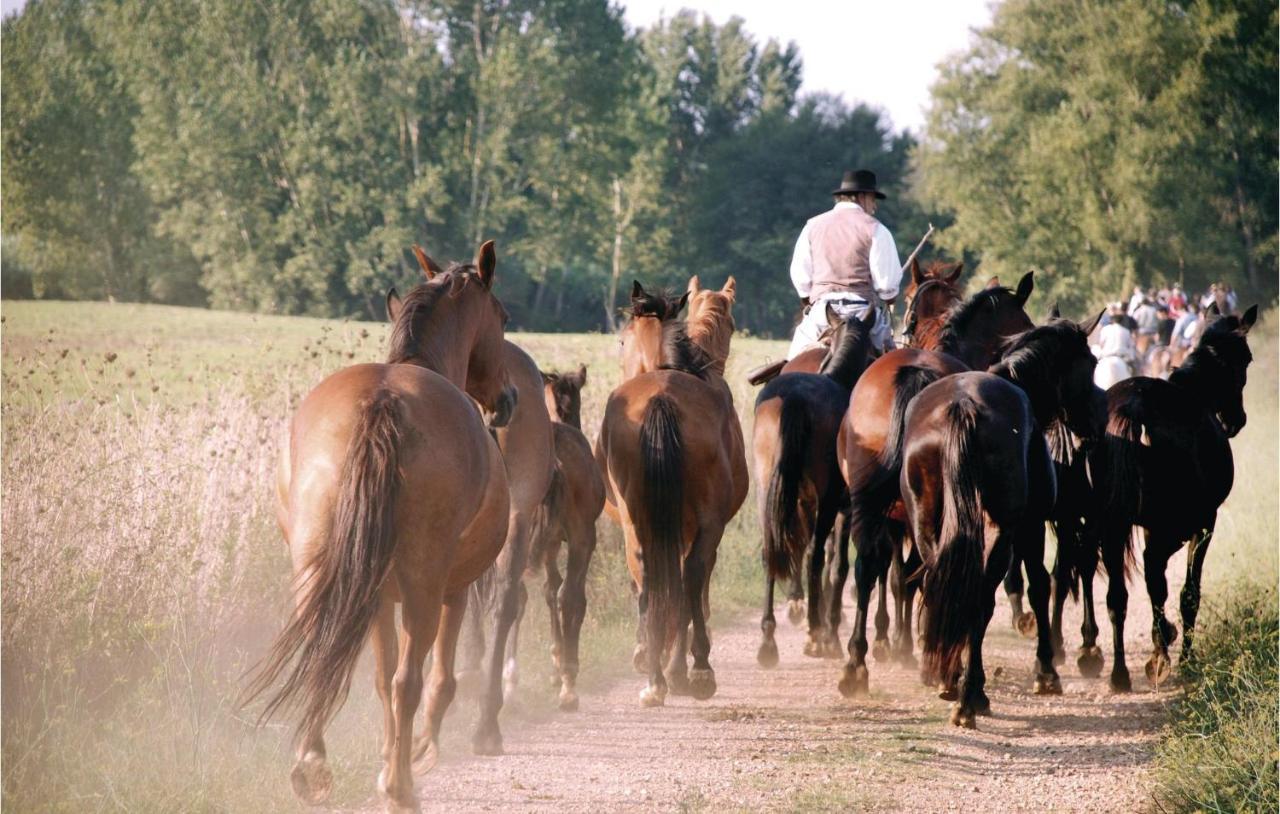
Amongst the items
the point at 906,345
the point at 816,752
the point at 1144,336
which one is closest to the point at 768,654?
the point at 816,752

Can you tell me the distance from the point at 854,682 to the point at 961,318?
114 inches

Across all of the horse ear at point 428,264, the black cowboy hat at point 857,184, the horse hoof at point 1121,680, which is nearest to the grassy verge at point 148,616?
the horse ear at point 428,264

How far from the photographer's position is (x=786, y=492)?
895cm

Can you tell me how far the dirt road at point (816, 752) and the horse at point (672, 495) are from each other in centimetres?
41

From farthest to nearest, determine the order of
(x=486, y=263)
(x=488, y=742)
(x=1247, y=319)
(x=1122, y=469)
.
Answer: (x=1247, y=319), (x=1122, y=469), (x=488, y=742), (x=486, y=263)

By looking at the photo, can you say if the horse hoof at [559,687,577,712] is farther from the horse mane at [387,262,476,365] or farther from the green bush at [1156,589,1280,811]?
the green bush at [1156,589,1280,811]

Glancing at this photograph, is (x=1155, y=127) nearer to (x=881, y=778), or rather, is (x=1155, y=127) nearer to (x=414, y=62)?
(x=414, y=62)

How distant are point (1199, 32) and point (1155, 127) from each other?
3440 mm

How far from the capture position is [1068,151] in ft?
156

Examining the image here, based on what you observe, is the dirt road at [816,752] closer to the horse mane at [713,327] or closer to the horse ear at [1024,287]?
the horse mane at [713,327]

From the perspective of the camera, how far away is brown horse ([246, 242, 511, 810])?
16.1ft

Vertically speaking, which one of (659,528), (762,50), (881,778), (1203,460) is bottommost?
(881,778)

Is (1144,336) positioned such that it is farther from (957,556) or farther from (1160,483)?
(957,556)

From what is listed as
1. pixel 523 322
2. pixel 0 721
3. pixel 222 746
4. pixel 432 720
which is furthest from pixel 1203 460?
pixel 523 322
